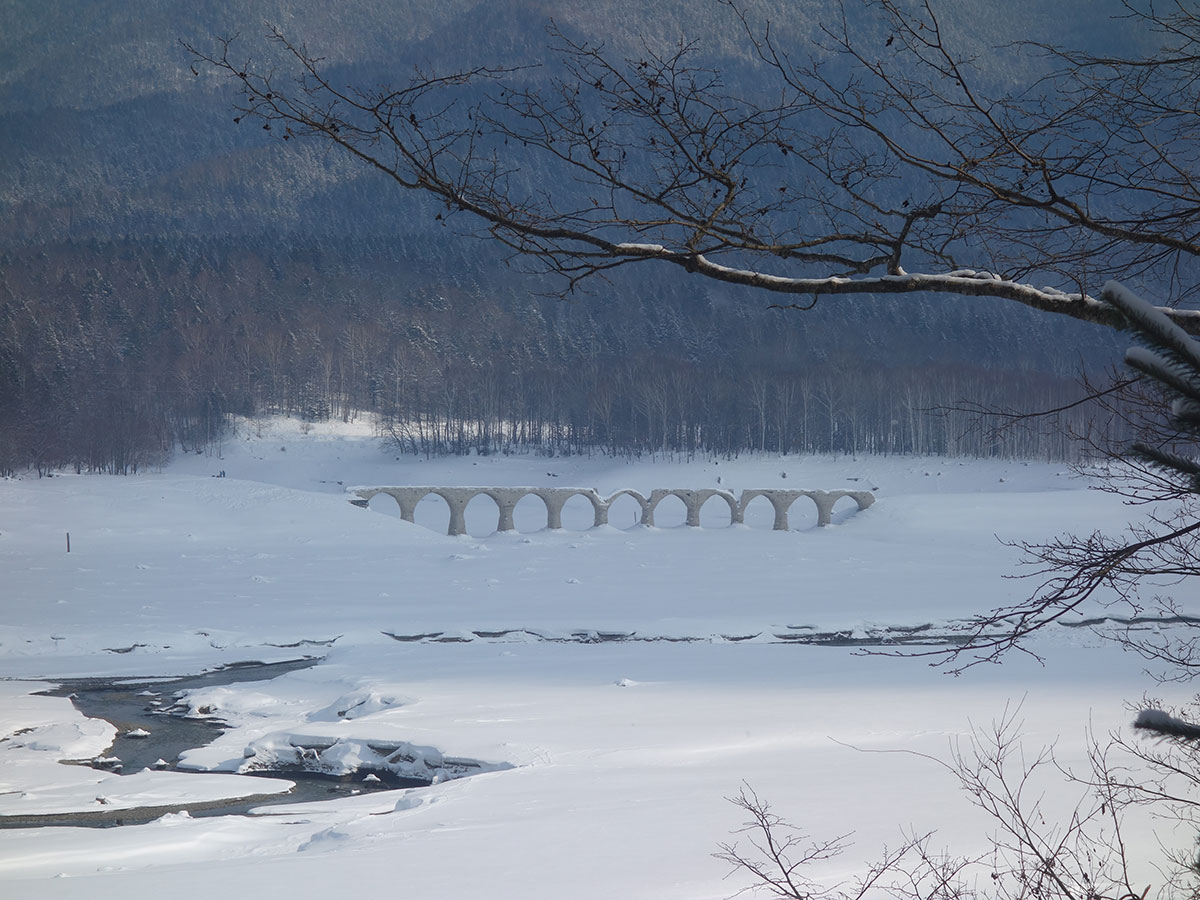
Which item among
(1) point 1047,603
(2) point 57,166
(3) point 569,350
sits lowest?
(1) point 1047,603

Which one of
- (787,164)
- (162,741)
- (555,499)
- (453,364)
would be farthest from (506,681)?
(453,364)

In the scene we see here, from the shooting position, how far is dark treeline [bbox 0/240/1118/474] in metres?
74.8

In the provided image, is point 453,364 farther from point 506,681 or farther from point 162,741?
point 162,741

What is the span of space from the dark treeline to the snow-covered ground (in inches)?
1074

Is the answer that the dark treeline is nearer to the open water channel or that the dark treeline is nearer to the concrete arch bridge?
the concrete arch bridge

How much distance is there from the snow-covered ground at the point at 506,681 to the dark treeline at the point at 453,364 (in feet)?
89.5

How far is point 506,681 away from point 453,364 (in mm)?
74472

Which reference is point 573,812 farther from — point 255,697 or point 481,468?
point 481,468

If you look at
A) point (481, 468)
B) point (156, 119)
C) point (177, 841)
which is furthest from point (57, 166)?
point (177, 841)

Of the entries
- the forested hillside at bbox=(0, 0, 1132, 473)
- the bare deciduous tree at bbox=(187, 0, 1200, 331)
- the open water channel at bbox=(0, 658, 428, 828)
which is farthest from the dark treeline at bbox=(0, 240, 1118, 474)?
the bare deciduous tree at bbox=(187, 0, 1200, 331)

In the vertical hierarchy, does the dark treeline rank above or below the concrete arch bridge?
above

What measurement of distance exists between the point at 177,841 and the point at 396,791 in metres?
3.14

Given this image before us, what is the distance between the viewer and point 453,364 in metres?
92.6

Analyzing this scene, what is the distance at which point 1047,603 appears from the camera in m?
3.19
